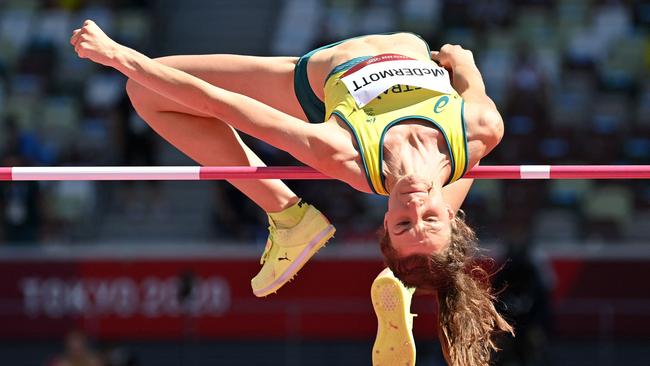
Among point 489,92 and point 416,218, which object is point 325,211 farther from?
point 416,218

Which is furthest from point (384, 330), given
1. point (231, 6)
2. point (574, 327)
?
point (231, 6)

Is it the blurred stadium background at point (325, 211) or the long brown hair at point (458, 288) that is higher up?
the blurred stadium background at point (325, 211)

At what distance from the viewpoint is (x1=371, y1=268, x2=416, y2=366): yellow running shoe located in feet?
17.5

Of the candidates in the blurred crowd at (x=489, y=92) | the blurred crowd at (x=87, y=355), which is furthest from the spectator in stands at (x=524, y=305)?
the blurred crowd at (x=87, y=355)

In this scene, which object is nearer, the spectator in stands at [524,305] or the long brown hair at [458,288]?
the long brown hair at [458,288]

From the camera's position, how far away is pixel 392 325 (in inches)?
214

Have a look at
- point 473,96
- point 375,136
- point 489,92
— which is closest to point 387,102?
point 375,136

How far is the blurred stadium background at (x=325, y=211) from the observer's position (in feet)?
32.7

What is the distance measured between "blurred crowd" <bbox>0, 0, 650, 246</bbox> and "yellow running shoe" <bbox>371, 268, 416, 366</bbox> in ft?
15.2

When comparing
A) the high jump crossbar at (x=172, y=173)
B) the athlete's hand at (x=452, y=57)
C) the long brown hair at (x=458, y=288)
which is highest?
the athlete's hand at (x=452, y=57)

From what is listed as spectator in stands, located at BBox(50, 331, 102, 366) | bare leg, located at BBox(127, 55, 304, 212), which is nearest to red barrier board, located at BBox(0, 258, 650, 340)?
spectator in stands, located at BBox(50, 331, 102, 366)

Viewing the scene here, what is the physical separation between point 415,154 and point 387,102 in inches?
11.5

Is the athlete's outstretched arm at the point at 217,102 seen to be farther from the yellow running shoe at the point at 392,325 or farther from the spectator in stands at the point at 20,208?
the spectator in stands at the point at 20,208

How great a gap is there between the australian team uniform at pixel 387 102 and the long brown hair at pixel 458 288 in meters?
0.25
